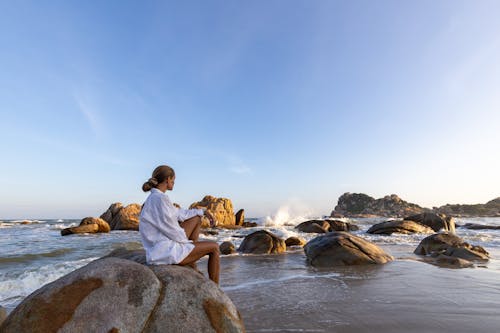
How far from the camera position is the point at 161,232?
14.4 ft

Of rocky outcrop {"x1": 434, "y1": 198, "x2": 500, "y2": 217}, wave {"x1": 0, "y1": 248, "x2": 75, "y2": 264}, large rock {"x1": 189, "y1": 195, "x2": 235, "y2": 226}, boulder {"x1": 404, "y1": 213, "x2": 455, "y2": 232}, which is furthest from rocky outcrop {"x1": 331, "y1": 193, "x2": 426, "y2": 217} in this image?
wave {"x1": 0, "y1": 248, "x2": 75, "y2": 264}

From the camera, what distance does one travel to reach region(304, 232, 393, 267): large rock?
1002cm

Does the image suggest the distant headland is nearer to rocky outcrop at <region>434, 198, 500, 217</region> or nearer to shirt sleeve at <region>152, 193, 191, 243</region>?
rocky outcrop at <region>434, 198, 500, 217</region>

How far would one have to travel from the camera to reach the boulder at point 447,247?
11.2m

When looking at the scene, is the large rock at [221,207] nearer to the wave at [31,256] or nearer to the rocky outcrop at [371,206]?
the wave at [31,256]

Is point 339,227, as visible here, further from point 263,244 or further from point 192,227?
point 192,227

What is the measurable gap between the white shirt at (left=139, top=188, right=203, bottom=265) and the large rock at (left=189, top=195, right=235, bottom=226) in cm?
4410

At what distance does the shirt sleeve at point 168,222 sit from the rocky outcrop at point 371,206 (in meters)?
102

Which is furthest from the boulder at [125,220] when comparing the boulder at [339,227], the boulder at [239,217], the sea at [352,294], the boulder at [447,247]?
the boulder at [447,247]

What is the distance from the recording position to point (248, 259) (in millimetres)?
12148

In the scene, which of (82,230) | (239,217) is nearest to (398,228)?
(82,230)

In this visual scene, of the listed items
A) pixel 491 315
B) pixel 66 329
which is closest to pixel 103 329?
pixel 66 329

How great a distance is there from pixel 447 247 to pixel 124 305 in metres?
13.4

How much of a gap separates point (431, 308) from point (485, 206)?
125m
